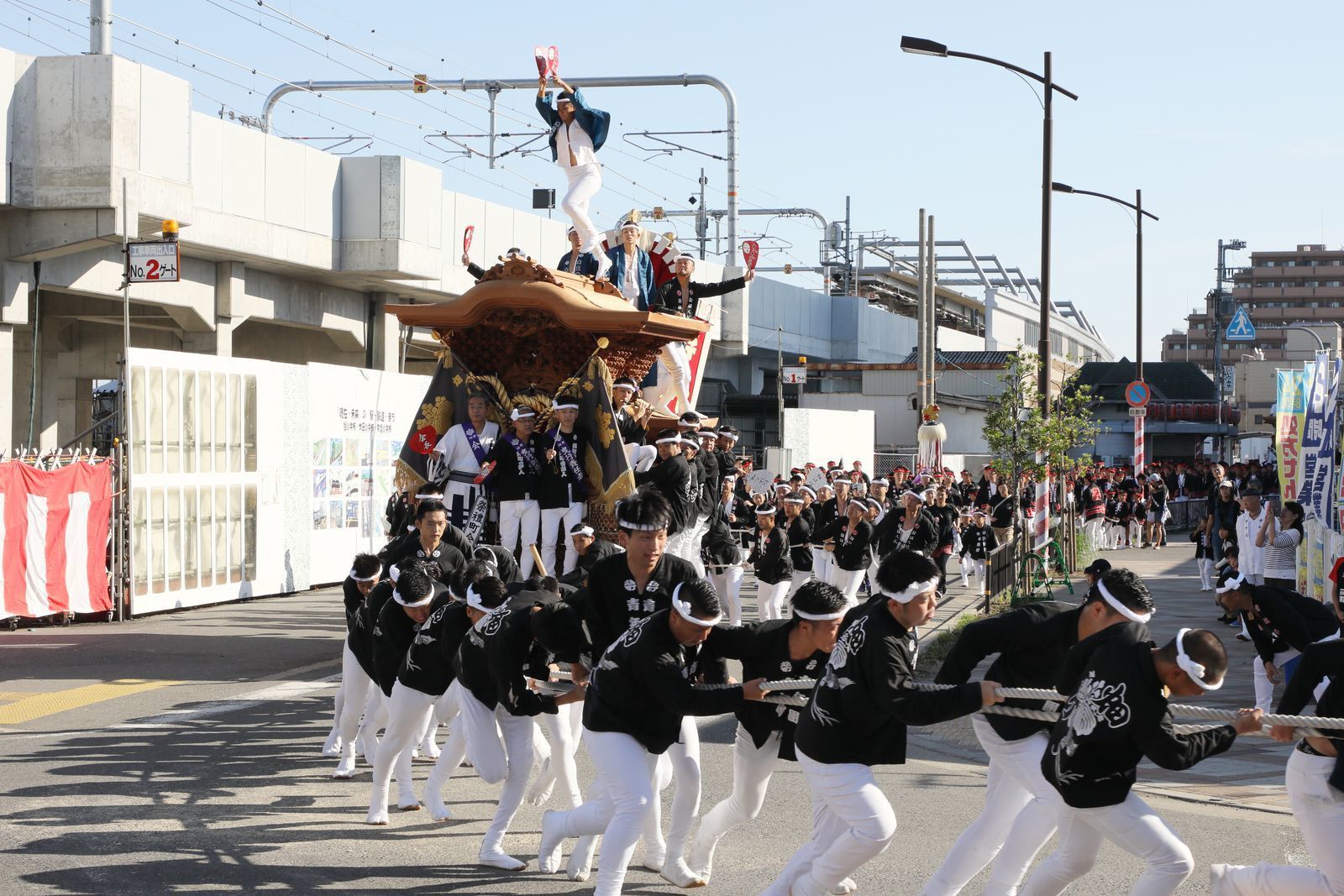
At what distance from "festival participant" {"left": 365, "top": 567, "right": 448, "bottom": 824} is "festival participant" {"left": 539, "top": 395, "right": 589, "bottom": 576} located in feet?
13.1

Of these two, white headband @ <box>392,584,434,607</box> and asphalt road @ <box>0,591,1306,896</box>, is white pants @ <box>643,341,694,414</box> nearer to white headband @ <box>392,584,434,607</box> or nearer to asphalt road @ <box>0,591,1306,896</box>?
asphalt road @ <box>0,591,1306,896</box>

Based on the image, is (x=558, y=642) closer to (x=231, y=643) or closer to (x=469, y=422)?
(x=469, y=422)

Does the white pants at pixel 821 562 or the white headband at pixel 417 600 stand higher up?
the white headband at pixel 417 600

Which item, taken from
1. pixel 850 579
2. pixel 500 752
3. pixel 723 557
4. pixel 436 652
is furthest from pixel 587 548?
pixel 850 579

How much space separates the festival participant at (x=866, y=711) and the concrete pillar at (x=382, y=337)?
24299 mm

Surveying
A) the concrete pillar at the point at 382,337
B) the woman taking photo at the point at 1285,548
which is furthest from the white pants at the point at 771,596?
the concrete pillar at the point at 382,337

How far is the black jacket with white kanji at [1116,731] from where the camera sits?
5.61 meters

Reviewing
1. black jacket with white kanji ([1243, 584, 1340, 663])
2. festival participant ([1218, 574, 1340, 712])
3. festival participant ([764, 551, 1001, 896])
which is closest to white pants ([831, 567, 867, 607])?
festival participant ([1218, 574, 1340, 712])

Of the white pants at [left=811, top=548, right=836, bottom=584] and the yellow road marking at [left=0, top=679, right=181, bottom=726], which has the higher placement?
the white pants at [left=811, top=548, right=836, bottom=584]

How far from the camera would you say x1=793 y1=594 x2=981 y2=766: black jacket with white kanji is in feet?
19.7

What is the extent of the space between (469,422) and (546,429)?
2.38ft

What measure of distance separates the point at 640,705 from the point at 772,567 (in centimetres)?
982

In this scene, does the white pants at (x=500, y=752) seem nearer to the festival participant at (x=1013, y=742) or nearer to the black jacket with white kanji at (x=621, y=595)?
the black jacket with white kanji at (x=621, y=595)

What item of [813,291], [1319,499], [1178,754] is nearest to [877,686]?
[1178,754]
